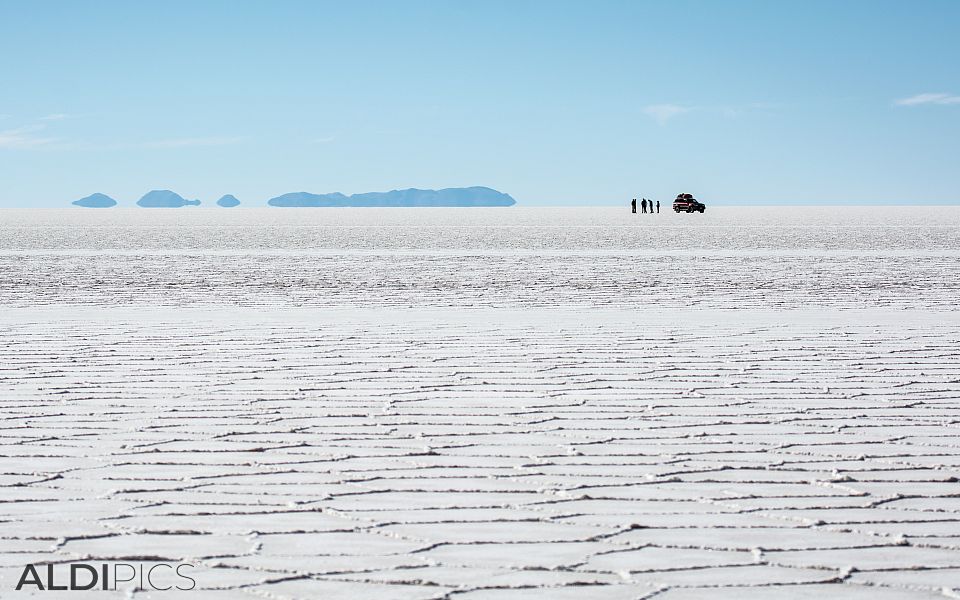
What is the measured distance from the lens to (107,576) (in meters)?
3.34

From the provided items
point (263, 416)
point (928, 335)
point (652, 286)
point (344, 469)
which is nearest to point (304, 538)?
point (344, 469)

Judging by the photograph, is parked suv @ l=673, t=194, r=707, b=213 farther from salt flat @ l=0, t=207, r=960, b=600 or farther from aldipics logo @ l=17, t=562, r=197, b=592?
aldipics logo @ l=17, t=562, r=197, b=592

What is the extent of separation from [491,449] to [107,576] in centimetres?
201

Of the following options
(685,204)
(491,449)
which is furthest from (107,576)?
(685,204)

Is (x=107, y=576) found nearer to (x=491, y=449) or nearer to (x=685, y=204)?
(x=491, y=449)

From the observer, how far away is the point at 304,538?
12.3 ft

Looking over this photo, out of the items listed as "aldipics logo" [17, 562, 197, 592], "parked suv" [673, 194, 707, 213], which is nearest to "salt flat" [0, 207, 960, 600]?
"aldipics logo" [17, 562, 197, 592]

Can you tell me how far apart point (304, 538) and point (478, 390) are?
119 inches

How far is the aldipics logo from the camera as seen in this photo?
3260 mm

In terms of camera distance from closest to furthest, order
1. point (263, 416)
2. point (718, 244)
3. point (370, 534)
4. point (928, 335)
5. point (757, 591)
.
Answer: point (757, 591) < point (370, 534) < point (263, 416) < point (928, 335) < point (718, 244)

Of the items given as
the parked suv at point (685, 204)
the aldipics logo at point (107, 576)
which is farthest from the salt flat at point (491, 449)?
the parked suv at point (685, 204)

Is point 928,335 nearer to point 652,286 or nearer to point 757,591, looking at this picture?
point 652,286

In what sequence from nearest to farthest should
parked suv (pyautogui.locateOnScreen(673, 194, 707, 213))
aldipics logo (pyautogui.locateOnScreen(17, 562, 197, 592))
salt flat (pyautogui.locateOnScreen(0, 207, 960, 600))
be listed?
aldipics logo (pyautogui.locateOnScreen(17, 562, 197, 592))
salt flat (pyautogui.locateOnScreen(0, 207, 960, 600))
parked suv (pyautogui.locateOnScreen(673, 194, 707, 213))

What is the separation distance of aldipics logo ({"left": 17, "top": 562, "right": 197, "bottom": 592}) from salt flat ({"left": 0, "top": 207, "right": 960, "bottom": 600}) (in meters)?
0.04
